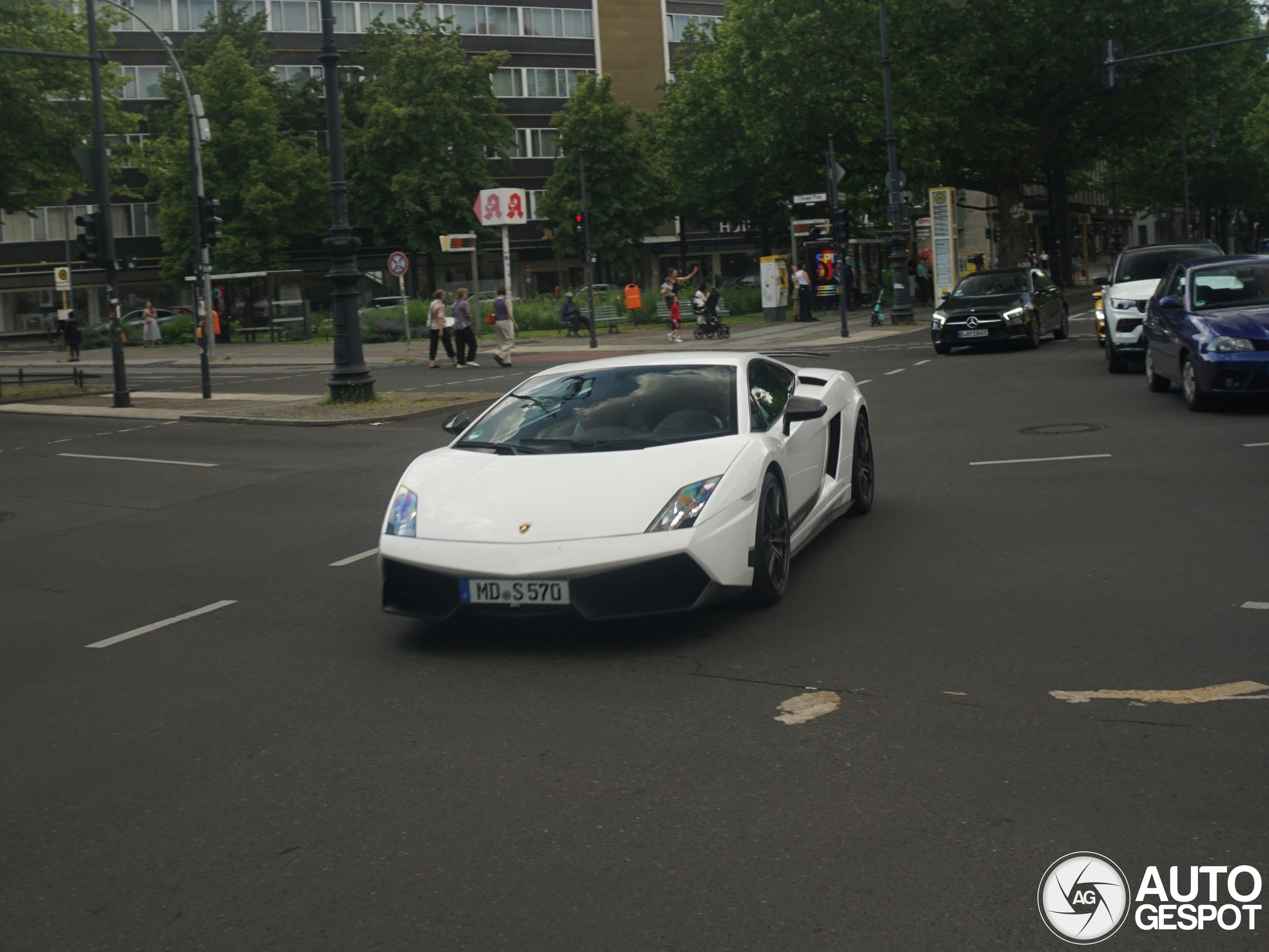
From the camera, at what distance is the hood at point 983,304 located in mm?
26906

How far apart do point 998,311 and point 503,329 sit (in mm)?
11358

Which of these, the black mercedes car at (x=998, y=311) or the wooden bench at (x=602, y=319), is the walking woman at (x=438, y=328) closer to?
the black mercedes car at (x=998, y=311)

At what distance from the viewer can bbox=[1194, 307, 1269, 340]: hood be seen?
45.2 feet

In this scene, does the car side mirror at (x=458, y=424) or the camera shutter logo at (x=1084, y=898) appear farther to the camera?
the car side mirror at (x=458, y=424)

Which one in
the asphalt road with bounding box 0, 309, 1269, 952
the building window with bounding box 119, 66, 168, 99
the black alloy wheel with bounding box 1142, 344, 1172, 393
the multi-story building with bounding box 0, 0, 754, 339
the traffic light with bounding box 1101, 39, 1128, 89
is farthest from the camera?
the building window with bounding box 119, 66, 168, 99

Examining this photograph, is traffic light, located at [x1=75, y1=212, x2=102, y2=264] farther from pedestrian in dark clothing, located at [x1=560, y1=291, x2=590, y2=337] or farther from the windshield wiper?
pedestrian in dark clothing, located at [x1=560, y1=291, x2=590, y2=337]

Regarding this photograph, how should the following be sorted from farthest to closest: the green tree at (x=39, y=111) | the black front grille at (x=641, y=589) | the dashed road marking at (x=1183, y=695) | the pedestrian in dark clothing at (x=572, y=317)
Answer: the pedestrian in dark clothing at (x=572, y=317) < the green tree at (x=39, y=111) < the black front grille at (x=641, y=589) < the dashed road marking at (x=1183, y=695)

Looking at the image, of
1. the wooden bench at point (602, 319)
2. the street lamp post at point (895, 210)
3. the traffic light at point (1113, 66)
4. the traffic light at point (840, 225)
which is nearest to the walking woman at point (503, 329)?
the traffic light at point (840, 225)

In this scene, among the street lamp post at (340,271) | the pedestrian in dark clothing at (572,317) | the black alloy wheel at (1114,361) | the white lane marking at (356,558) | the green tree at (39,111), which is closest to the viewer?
the white lane marking at (356,558)

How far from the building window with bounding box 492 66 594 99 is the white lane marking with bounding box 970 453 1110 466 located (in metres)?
74.6

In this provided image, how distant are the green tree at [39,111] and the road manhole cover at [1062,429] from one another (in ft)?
72.0

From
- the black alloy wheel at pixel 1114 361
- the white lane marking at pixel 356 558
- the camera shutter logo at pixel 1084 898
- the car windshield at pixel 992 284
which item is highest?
the car windshield at pixel 992 284

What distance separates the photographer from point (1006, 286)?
92.8 ft

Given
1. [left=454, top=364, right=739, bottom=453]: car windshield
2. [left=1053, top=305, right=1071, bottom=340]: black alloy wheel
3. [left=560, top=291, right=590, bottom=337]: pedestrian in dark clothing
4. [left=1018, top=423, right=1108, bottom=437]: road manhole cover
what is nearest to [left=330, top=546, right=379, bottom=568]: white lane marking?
[left=454, top=364, right=739, bottom=453]: car windshield
